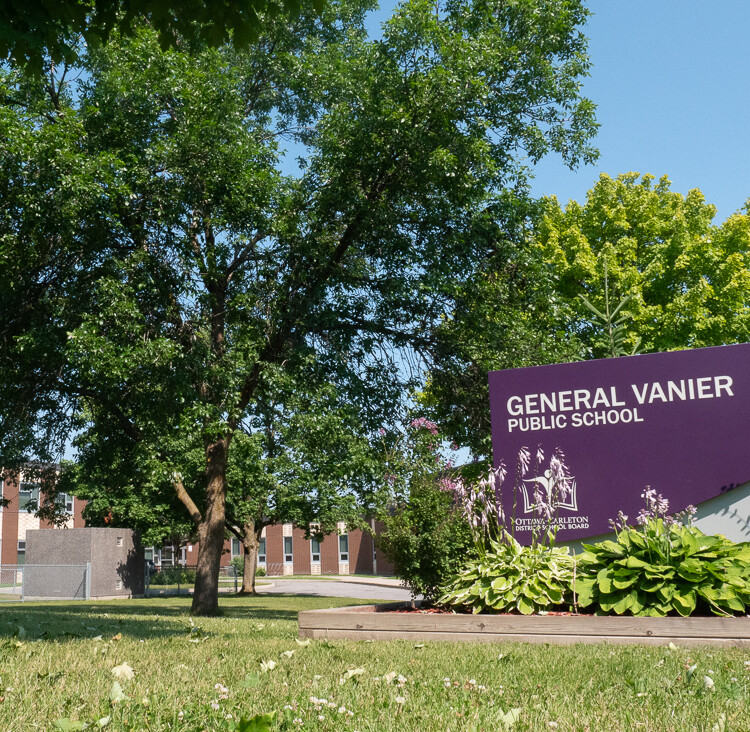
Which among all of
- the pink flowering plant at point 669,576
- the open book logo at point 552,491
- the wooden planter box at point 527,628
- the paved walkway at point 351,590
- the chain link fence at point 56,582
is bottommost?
the paved walkway at point 351,590

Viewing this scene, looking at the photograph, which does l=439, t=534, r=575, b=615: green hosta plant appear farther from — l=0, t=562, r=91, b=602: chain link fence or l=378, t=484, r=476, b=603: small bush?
l=0, t=562, r=91, b=602: chain link fence

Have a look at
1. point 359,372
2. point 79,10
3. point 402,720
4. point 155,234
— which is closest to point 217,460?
point 359,372

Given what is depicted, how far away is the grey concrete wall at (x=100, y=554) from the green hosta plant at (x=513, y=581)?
27.2 metres

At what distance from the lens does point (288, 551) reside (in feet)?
235

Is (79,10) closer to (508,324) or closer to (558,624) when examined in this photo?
(558,624)

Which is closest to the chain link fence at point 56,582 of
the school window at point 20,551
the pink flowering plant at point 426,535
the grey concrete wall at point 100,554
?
the grey concrete wall at point 100,554

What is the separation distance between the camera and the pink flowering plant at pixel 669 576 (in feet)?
21.5

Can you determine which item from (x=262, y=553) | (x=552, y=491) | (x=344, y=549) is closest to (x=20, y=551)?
(x=262, y=553)

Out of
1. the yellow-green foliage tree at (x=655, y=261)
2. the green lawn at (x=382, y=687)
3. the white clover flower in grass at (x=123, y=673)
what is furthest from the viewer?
the yellow-green foliage tree at (x=655, y=261)

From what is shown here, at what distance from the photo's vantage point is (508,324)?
15.3 m

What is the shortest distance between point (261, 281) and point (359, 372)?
9.69ft

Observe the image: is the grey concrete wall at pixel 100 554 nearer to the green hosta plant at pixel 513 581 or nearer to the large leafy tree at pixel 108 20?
the green hosta plant at pixel 513 581

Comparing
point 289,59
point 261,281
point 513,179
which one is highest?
point 289,59

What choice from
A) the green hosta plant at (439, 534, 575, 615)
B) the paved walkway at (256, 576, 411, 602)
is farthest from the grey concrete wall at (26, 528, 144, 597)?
the green hosta plant at (439, 534, 575, 615)
